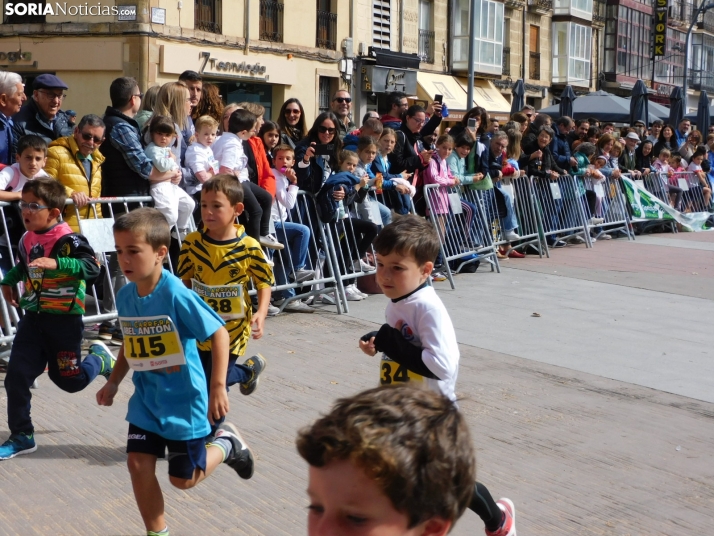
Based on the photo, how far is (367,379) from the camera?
22.5ft

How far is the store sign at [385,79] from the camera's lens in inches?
1270

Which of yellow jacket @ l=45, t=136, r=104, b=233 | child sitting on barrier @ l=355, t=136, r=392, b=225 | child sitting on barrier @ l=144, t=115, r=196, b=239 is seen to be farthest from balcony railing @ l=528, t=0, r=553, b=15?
yellow jacket @ l=45, t=136, r=104, b=233

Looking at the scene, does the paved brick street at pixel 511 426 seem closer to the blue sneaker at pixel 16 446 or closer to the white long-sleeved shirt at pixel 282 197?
the blue sneaker at pixel 16 446

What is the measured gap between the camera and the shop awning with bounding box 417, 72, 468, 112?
35.5 meters

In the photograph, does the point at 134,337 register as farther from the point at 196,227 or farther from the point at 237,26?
the point at 237,26

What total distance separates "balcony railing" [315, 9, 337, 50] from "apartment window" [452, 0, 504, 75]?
763cm

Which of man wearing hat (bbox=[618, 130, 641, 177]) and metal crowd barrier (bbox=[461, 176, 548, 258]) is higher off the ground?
man wearing hat (bbox=[618, 130, 641, 177])

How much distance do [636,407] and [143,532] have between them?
11.5 ft

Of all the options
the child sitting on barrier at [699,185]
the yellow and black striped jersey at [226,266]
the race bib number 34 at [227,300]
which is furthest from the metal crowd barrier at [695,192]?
the race bib number 34 at [227,300]

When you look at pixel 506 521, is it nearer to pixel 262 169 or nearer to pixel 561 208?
pixel 262 169

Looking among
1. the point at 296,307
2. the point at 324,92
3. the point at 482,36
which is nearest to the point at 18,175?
the point at 296,307

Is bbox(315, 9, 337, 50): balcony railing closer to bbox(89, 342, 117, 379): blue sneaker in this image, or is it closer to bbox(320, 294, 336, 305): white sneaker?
bbox(320, 294, 336, 305): white sneaker

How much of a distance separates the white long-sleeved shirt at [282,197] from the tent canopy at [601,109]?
56.4ft

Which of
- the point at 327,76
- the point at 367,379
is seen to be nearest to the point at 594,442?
the point at 367,379
